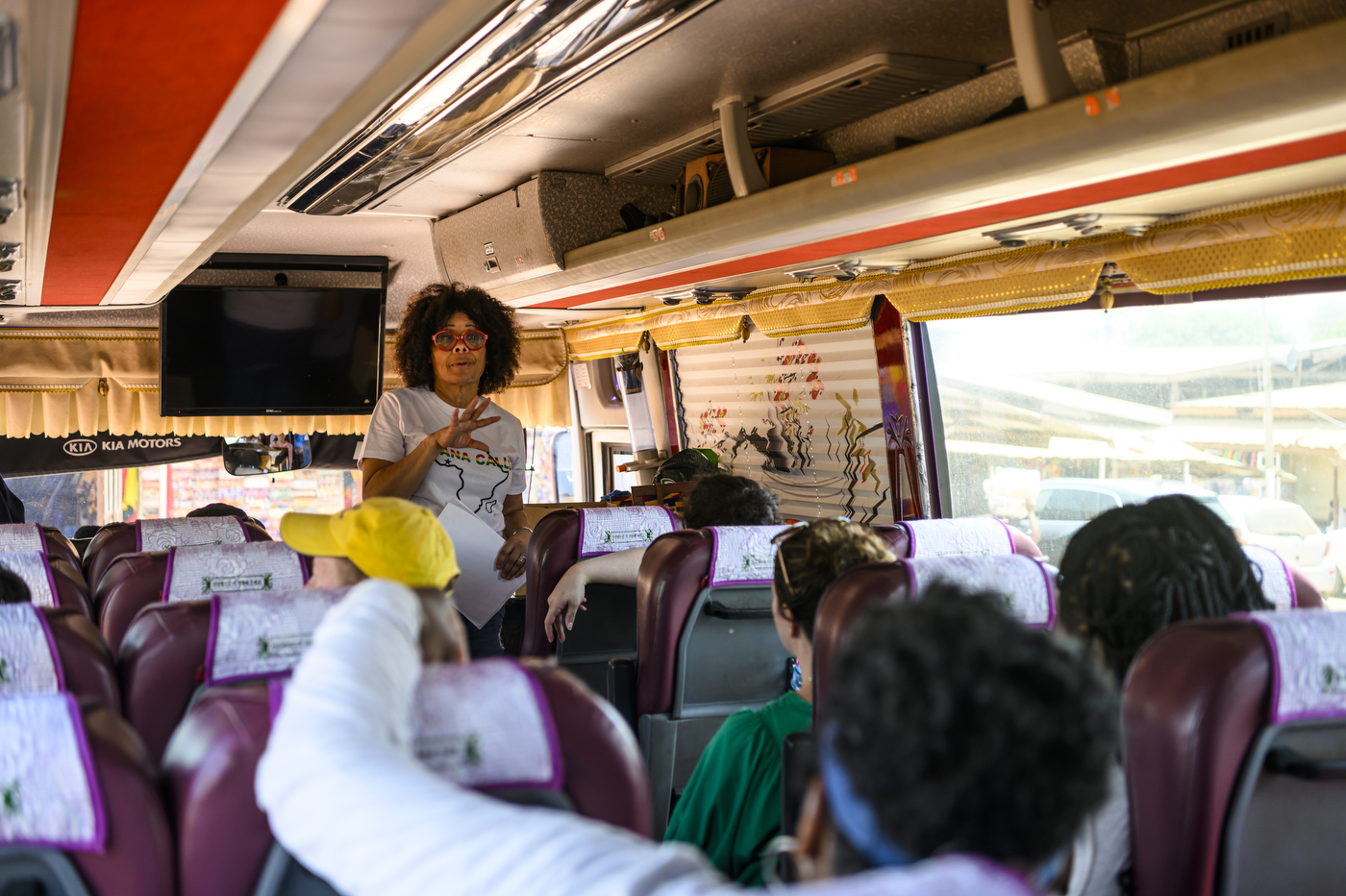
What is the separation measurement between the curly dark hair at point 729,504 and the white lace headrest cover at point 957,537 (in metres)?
0.49

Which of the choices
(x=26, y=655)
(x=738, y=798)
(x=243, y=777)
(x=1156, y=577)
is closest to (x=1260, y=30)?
(x=1156, y=577)

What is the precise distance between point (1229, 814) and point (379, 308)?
5.94m

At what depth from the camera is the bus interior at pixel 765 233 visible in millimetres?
1887

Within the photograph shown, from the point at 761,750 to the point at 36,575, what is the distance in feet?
6.74

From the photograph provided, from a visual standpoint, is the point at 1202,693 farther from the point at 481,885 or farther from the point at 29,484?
the point at 29,484

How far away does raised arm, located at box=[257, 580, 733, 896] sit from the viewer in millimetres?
774

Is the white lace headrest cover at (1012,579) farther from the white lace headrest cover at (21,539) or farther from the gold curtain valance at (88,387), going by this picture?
the gold curtain valance at (88,387)

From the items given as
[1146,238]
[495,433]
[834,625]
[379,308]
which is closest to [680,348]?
[379,308]

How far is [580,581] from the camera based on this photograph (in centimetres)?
320

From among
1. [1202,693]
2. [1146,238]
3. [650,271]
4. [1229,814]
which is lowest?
[1229,814]

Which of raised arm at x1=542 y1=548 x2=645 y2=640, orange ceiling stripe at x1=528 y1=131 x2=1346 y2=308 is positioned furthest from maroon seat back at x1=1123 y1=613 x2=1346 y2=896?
raised arm at x1=542 y1=548 x2=645 y2=640

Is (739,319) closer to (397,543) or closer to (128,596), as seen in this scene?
(128,596)

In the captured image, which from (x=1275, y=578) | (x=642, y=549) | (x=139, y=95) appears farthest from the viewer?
(x=642, y=549)

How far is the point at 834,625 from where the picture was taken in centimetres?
193
